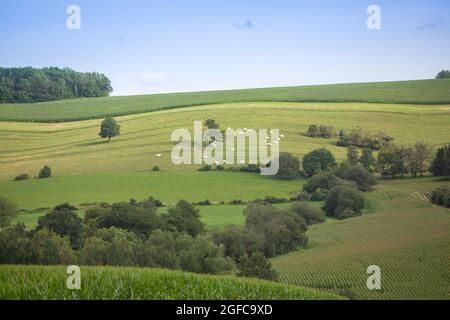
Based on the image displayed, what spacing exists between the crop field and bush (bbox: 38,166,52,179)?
39.2 ft

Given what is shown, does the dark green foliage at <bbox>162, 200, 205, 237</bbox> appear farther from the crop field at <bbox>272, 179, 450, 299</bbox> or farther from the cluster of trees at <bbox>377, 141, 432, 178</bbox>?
the cluster of trees at <bbox>377, 141, 432, 178</bbox>

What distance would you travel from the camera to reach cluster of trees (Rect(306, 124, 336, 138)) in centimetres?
3519

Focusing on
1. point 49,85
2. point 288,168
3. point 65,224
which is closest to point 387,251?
point 288,168

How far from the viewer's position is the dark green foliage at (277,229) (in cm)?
2650

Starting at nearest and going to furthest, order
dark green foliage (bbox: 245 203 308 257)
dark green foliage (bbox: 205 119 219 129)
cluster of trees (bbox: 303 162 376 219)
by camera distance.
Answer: cluster of trees (bbox: 303 162 376 219) < dark green foliage (bbox: 245 203 308 257) < dark green foliage (bbox: 205 119 219 129)

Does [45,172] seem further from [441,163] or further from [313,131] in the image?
[441,163]

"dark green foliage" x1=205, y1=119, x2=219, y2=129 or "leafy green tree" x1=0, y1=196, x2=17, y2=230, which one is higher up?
"dark green foliage" x1=205, y1=119, x2=219, y2=129

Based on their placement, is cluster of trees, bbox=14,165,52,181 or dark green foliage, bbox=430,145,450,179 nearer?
dark green foliage, bbox=430,145,450,179

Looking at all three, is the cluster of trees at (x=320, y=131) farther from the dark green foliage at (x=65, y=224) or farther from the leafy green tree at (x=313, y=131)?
the dark green foliage at (x=65, y=224)

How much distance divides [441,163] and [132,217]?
44.5 feet

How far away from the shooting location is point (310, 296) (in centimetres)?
851

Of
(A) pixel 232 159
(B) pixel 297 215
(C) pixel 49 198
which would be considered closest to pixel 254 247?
(B) pixel 297 215

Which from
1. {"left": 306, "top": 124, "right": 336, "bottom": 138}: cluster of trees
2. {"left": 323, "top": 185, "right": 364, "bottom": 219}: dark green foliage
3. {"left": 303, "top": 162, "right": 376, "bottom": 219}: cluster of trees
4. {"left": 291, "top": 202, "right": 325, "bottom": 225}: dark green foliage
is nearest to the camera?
{"left": 323, "top": 185, "right": 364, "bottom": 219}: dark green foliage

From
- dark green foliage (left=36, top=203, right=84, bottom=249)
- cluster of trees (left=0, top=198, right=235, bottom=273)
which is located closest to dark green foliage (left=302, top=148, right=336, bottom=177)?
cluster of trees (left=0, top=198, right=235, bottom=273)
